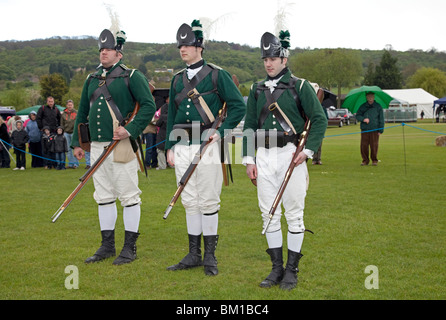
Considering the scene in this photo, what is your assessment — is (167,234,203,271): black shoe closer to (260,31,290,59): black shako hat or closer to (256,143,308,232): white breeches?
(256,143,308,232): white breeches

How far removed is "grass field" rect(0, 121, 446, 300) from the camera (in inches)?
222

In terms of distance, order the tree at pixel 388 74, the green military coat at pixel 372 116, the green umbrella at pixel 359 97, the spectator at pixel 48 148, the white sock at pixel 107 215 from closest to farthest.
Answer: the white sock at pixel 107 215
the green military coat at pixel 372 116
the spectator at pixel 48 148
the green umbrella at pixel 359 97
the tree at pixel 388 74

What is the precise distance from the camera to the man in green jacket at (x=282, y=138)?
5.66m

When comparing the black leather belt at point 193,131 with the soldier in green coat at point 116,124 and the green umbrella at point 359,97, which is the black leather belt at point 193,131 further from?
the green umbrella at point 359,97

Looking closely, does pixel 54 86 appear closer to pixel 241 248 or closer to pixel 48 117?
pixel 48 117

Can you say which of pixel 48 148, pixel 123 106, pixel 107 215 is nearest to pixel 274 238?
pixel 107 215

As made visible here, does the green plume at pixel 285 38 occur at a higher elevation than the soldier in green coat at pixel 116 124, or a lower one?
higher

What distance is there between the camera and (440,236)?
800 centimetres

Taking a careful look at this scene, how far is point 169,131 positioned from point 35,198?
23.5ft

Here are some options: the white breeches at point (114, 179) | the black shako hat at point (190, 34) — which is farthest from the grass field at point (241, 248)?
the black shako hat at point (190, 34)

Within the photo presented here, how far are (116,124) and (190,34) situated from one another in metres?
1.59

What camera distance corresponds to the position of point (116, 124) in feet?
22.4

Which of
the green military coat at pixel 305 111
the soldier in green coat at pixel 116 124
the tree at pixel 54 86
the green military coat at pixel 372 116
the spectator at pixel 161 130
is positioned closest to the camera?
the green military coat at pixel 305 111

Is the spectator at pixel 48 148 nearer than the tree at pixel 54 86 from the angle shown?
Yes
